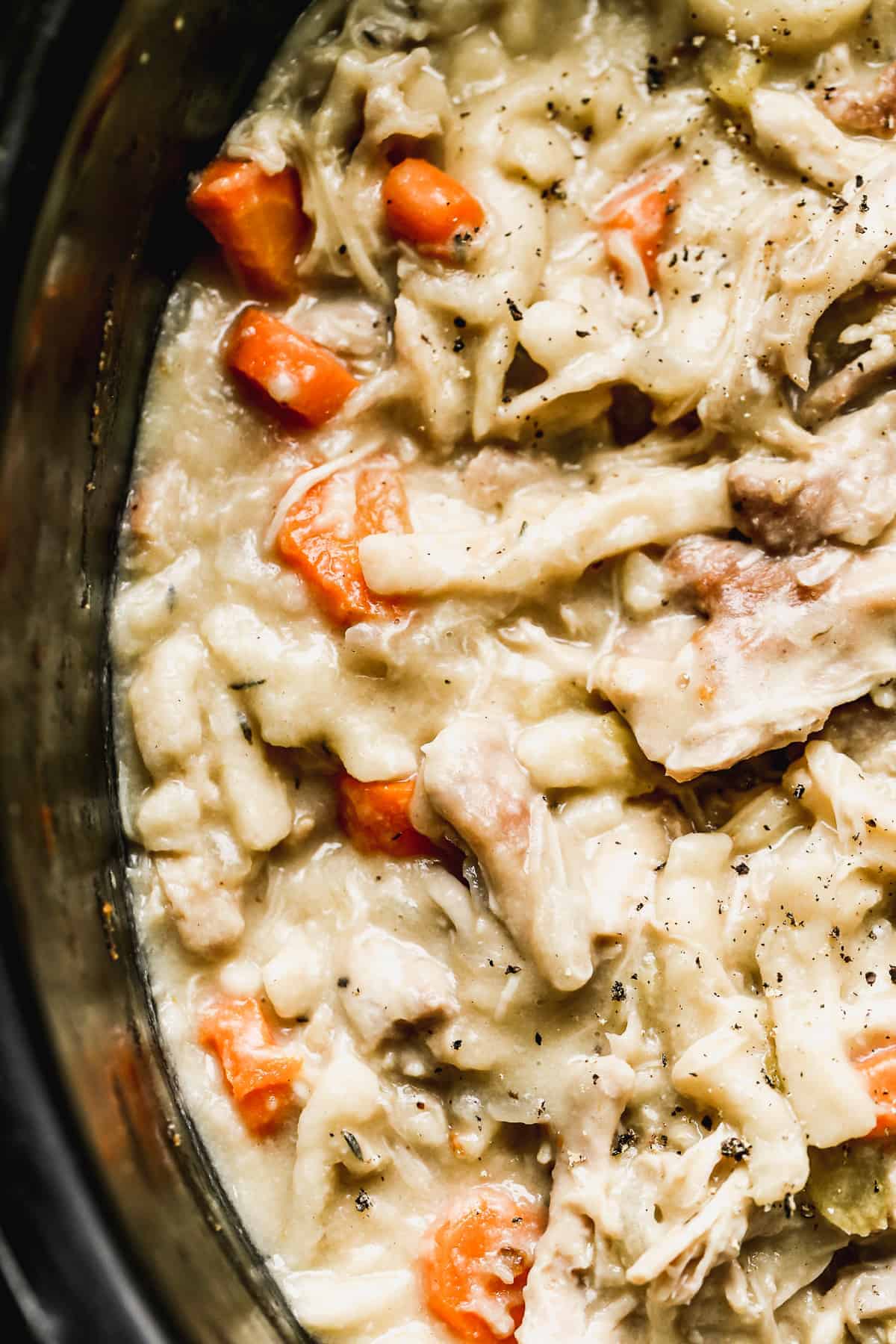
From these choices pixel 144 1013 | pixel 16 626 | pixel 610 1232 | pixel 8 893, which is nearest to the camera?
pixel 8 893

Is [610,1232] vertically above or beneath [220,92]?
beneath

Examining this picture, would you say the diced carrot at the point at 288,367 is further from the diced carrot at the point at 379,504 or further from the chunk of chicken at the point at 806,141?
the chunk of chicken at the point at 806,141

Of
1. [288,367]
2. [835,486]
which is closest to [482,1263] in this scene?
[835,486]

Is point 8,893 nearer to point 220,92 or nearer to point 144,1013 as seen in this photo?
point 144,1013

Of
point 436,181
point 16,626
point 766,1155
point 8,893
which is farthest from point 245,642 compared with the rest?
point 766,1155

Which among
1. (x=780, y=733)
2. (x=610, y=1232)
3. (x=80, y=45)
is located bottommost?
(x=610, y=1232)

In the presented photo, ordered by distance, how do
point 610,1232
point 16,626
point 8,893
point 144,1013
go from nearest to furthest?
point 8,893 → point 16,626 → point 610,1232 → point 144,1013

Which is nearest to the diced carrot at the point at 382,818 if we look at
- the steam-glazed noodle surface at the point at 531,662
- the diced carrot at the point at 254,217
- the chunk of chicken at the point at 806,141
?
the steam-glazed noodle surface at the point at 531,662
